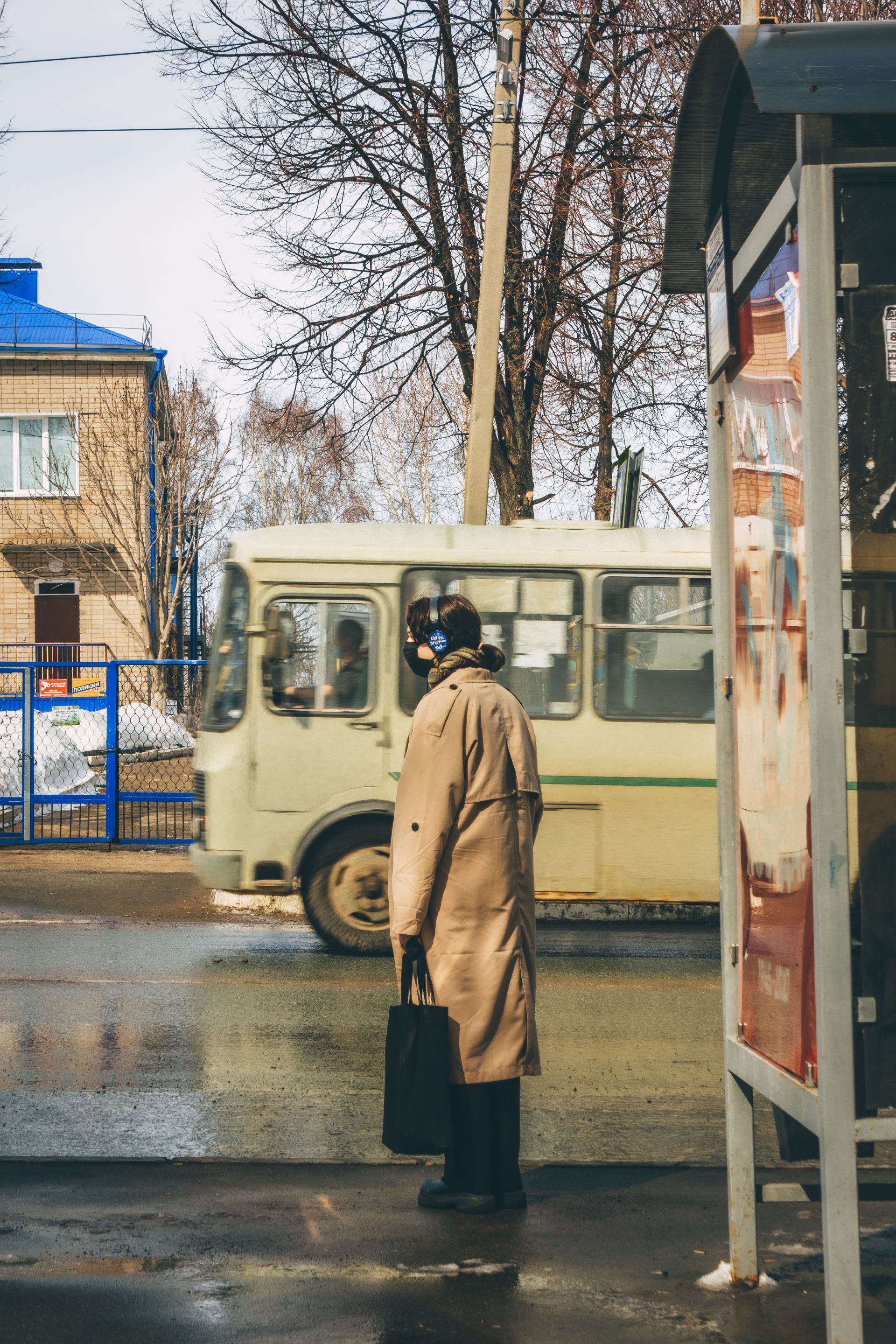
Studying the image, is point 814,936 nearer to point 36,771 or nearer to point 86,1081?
point 86,1081

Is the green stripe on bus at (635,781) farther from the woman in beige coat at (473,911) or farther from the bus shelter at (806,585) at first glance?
the bus shelter at (806,585)

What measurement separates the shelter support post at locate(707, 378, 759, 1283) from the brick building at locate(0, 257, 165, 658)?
26.6 metres

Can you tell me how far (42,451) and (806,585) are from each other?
94.8ft

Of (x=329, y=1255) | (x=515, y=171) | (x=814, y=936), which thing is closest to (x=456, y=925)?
(x=329, y=1255)

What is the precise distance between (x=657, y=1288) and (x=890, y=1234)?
0.85 m

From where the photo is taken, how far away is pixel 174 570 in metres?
30.1

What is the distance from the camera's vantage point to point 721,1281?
362cm

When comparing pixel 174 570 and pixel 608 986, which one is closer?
pixel 608 986

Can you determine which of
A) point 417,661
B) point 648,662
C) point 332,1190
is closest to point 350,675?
point 648,662

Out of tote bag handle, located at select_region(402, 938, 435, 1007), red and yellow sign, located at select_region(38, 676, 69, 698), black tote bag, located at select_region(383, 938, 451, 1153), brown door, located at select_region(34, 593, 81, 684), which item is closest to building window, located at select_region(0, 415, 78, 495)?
brown door, located at select_region(34, 593, 81, 684)

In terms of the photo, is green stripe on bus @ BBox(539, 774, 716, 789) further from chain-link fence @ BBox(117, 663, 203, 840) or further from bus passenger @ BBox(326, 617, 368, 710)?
chain-link fence @ BBox(117, 663, 203, 840)

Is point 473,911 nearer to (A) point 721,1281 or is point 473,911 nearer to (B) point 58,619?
(A) point 721,1281

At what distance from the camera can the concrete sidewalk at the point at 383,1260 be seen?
3357 millimetres

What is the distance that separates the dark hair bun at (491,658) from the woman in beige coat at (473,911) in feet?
0.50
